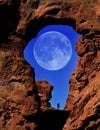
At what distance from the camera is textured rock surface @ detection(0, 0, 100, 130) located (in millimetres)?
36875

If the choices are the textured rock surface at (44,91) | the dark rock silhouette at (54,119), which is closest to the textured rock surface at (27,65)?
the dark rock silhouette at (54,119)

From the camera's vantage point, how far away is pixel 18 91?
124ft

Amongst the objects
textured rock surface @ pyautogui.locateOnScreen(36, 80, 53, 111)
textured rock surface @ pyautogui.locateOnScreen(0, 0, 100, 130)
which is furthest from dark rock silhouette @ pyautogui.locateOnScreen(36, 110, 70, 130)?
textured rock surface @ pyautogui.locateOnScreen(36, 80, 53, 111)

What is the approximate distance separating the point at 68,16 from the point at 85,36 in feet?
8.36

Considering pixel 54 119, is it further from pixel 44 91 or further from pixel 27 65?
pixel 44 91

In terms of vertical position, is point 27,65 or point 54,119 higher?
point 27,65

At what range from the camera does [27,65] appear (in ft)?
129

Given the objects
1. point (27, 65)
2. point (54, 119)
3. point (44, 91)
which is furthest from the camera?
point (44, 91)

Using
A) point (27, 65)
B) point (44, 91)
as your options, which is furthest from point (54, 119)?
point (44, 91)

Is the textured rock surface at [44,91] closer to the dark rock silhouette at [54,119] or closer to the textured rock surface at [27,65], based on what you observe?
the dark rock silhouette at [54,119]

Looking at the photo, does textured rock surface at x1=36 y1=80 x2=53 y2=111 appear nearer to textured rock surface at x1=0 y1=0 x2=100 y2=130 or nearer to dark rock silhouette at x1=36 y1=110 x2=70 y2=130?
dark rock silhouette at x1=36 y1=110 x2=70 y2=130

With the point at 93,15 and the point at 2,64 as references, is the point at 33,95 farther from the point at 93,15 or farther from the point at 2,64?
the point at 93,15

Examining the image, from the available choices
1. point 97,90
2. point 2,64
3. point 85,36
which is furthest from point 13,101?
point 85,36

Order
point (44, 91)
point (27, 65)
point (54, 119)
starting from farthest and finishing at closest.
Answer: point (44, 91)
point (54, 119)
point (27, 65)
